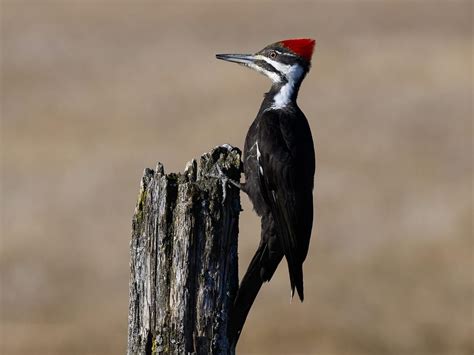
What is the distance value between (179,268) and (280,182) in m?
1.80

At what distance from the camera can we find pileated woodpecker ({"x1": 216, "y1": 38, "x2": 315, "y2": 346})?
709cm

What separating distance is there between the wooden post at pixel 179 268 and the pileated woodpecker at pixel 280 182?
81cm

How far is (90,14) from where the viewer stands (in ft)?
116

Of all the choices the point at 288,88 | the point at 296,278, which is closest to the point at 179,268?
the point at 296,278

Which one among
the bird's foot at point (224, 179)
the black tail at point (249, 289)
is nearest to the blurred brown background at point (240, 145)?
the black tail at point (249, 289)

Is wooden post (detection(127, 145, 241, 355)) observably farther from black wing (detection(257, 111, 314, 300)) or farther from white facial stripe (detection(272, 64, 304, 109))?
white facial stripe (detection(272, 64, 304, 109))

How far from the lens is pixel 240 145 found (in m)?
18.7

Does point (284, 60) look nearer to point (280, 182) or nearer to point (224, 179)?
point (280, 182)

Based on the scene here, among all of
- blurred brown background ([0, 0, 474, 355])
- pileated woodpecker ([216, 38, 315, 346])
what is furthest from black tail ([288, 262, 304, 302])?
blurred brown background ([0, 0, 474, 355])

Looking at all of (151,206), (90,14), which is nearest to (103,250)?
(151,206)

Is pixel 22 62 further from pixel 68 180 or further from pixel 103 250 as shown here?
pixel 103 250

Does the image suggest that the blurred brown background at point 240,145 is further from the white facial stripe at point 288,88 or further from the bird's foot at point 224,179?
the bird's foot at point 224,179

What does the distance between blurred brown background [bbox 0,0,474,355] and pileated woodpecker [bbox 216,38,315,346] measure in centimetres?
609

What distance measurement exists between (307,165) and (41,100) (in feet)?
57.1
